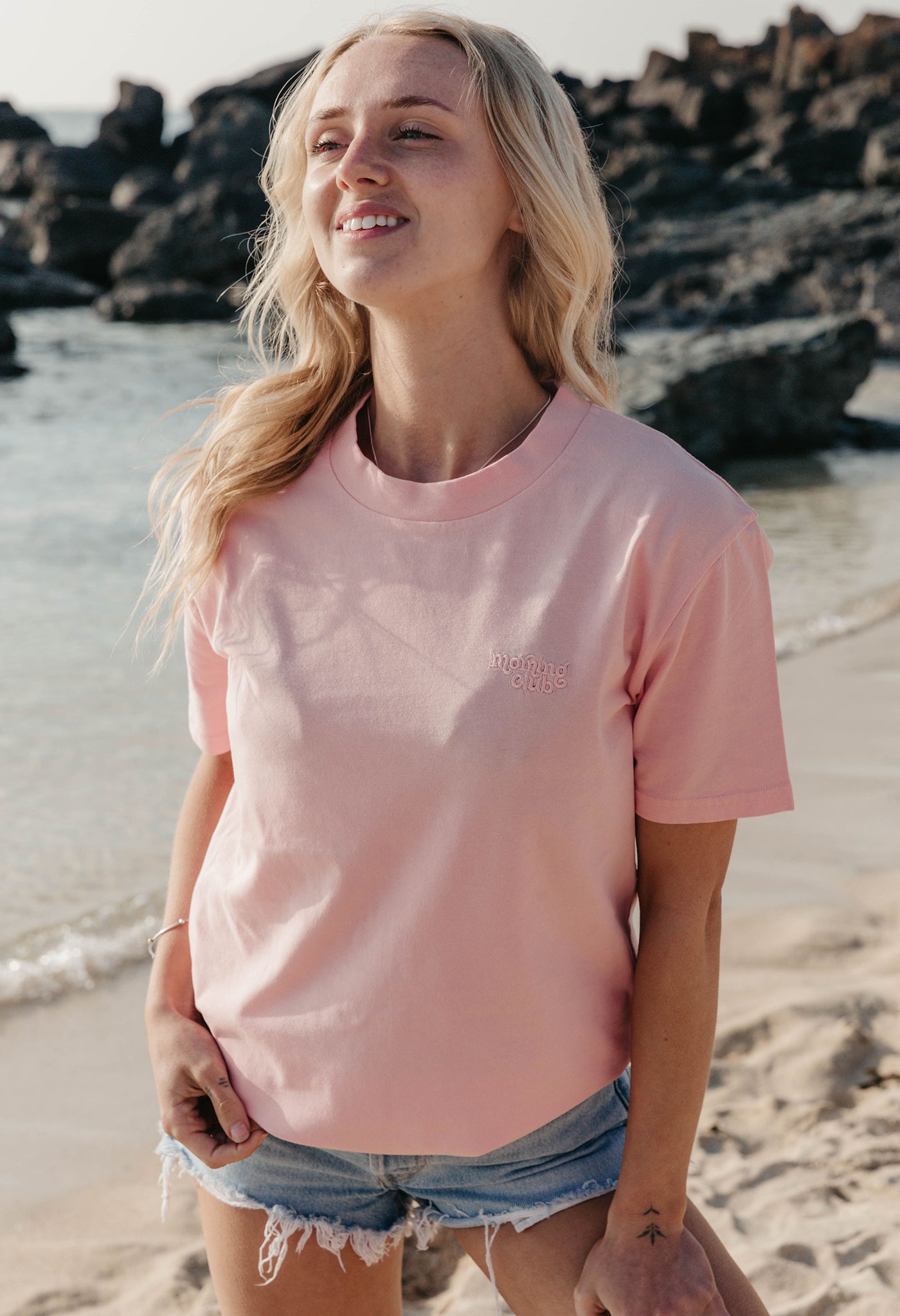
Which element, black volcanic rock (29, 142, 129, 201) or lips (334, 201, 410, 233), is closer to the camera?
lips (334, 201, 410, 233)

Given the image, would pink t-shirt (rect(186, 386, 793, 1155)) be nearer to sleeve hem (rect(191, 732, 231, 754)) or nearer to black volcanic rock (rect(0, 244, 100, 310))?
sleeve hem (rect(191, 732, 231, 754))

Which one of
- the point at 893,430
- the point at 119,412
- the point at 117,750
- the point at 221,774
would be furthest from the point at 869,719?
the point at 119,412

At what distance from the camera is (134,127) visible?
39.2 metres

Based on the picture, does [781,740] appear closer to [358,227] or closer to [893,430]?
[358,227]

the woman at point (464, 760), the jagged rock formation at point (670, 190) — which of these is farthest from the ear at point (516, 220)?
the jagged rock formation at point (670, 190)

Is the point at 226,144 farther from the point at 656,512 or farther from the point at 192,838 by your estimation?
the point at 656,512

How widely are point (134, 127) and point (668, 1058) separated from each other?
4222 cm

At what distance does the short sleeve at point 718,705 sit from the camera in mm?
1429

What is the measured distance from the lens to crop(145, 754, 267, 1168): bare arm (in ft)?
5.42

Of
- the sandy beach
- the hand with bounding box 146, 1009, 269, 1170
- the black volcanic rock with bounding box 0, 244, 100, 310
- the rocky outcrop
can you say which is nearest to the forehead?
the hand with bounding box 146, 1009, 269, 1170

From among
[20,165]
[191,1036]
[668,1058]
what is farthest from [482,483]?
[20,165]

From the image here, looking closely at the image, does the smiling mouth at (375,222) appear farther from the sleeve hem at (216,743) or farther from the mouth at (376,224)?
the sleeve hem at (216,743)

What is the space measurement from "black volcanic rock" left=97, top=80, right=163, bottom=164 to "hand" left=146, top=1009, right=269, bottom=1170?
134ft

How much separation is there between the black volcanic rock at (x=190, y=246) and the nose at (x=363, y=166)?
24629 mm
